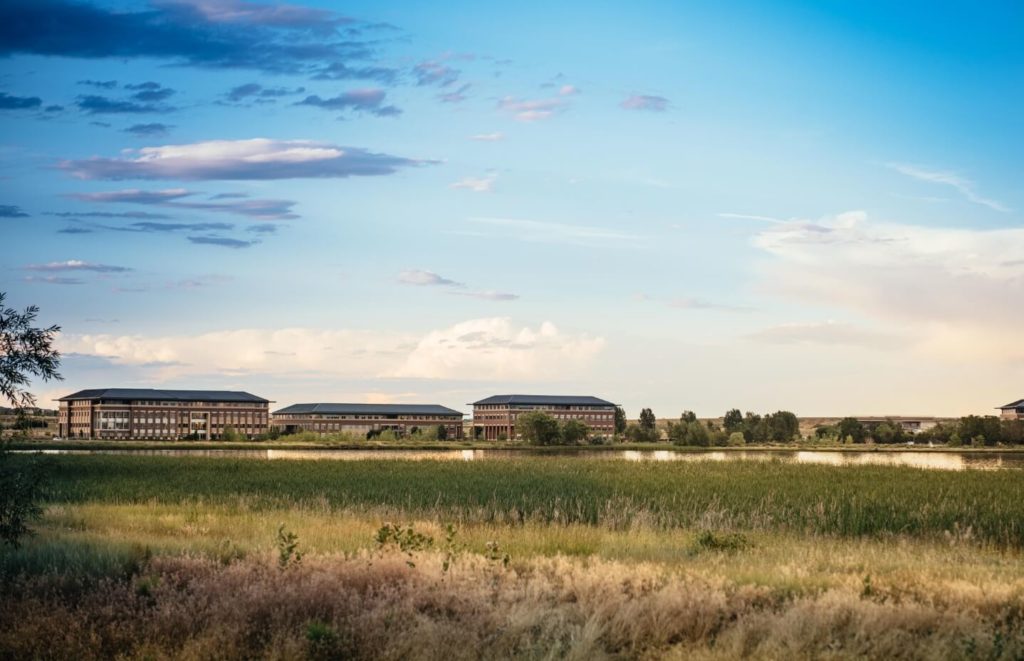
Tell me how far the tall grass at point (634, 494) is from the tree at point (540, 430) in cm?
11606

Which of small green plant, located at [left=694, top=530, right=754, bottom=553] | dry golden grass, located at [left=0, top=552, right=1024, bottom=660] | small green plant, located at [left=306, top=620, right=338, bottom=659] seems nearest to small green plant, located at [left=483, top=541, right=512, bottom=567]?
dry golden grass, located at [left=0, top=552, right=1024, bottom=660]

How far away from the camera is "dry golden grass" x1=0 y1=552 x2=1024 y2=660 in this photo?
1343 centimetres

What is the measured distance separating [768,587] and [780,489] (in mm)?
29093

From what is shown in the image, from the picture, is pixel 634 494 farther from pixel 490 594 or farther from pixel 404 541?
pixel 490 594

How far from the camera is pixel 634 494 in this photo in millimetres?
42000

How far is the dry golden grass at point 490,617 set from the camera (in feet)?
44.1

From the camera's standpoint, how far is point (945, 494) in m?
40.5

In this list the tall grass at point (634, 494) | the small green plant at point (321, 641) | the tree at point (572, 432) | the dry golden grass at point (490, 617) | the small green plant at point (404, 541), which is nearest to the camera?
the dry golden grass at point (490, 617)

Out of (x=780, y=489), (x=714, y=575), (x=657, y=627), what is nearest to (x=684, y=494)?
(x=780, y=489)

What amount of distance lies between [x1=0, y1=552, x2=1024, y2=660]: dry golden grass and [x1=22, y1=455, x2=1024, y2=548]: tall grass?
26.9ft

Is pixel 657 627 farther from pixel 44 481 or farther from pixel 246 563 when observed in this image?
pixel 44 481

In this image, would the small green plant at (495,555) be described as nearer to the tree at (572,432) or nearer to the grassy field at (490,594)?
the grassy field at (490,594)

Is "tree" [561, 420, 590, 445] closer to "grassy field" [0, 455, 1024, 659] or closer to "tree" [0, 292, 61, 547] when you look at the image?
"grassy field" [0, 455, 1024, 659]

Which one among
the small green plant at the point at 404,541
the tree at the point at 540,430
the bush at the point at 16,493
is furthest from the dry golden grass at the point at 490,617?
the tree at the point at 540,430
